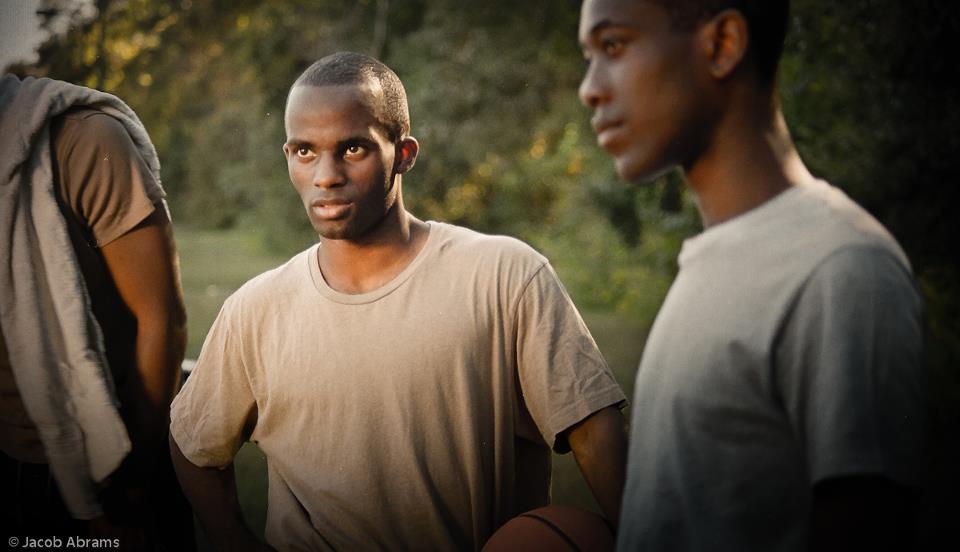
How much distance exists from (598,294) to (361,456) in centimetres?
1147

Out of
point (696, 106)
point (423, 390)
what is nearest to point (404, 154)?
point (423, 390)

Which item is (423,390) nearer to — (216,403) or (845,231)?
(216,403)

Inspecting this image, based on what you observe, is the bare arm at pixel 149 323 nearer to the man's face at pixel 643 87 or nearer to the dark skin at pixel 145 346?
the dark skin at pixel 145 346

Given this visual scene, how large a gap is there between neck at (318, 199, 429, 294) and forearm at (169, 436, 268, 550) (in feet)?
2.22

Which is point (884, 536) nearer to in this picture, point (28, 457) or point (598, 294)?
point (28, 457)

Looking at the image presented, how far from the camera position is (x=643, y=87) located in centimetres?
158

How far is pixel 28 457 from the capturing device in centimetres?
272

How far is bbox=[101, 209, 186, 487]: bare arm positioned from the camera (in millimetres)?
2691

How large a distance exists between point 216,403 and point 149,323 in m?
0.29

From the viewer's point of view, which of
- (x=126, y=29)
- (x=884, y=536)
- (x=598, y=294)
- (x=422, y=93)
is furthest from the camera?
(x=598, y=294)

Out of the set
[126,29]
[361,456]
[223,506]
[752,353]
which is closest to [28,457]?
[223,506]

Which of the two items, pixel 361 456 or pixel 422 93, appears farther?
pixel 422 93

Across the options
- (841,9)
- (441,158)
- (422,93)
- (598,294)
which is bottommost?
(598,294)

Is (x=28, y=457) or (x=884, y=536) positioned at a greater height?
(x=884, y=536)
